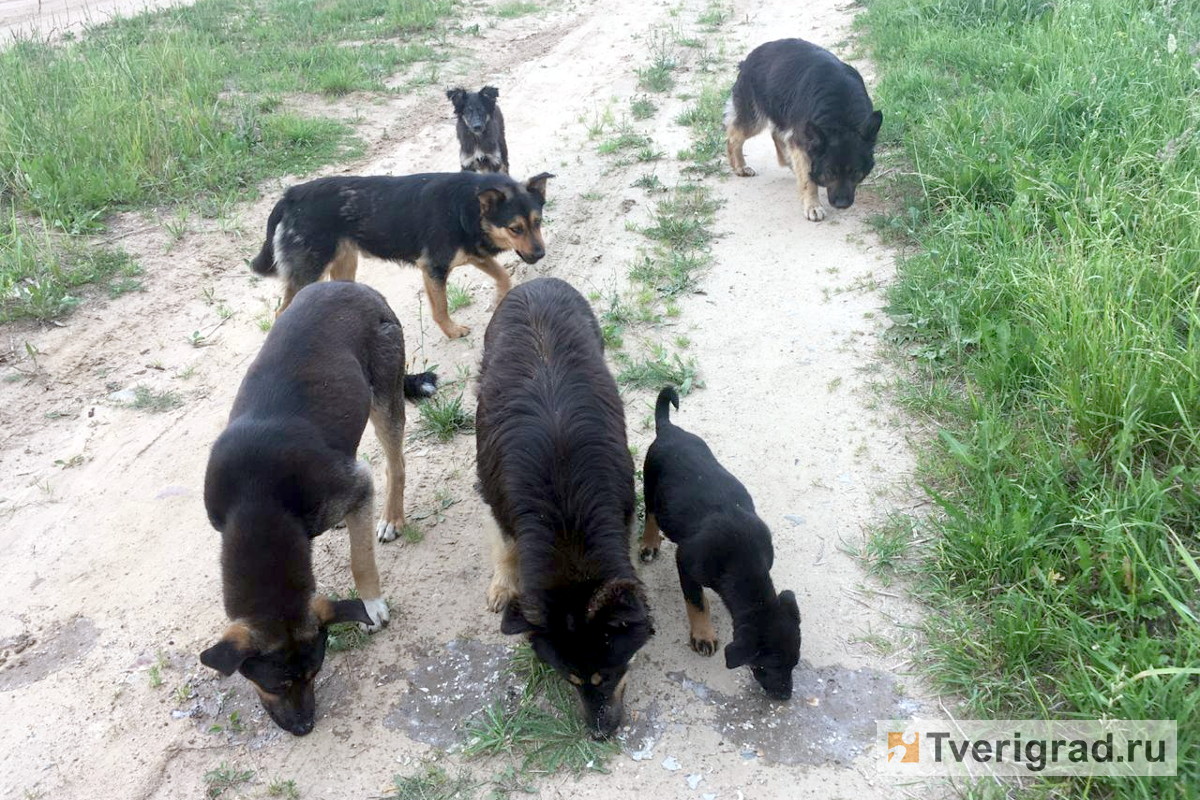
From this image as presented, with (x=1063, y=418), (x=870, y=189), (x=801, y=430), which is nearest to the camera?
(x=1063, y=418)

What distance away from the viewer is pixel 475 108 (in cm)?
848

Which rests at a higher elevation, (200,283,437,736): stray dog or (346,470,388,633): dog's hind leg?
(200,283,437,736): stray dog

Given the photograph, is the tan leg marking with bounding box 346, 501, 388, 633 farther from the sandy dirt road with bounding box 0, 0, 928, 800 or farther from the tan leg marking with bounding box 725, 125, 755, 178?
the tan leg marking with bounding box 725, 125, 755, 178

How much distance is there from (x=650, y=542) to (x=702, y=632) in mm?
706

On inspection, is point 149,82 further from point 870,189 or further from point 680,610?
point 680,610

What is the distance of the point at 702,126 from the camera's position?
9883 mm

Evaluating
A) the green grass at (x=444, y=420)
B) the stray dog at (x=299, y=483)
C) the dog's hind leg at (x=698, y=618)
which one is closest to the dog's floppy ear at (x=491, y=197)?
the green grass at (x=444, y=420)

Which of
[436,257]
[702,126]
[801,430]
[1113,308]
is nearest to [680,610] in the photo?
[801,430]

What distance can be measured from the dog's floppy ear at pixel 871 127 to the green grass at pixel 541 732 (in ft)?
19.5

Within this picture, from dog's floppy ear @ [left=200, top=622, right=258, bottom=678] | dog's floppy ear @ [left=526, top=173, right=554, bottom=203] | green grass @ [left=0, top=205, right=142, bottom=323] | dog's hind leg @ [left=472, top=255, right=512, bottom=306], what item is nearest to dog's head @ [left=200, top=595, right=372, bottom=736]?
dog's floppy ear @ [left=200, top=622, right=258, bottom=678]

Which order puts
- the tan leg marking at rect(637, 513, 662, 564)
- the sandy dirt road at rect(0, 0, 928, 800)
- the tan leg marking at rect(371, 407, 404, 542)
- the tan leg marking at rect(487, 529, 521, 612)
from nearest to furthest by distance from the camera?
the sandy dirt road at rect(0, 0, 928, 800), the tan leg marking at rect(487, 529, 521, 612), the tan leg marking at rect(637, 513, 662, 564), the tan leg marking at rect(371, 407, 404, 542)

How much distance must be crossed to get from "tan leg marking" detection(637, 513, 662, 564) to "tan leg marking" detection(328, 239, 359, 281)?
12.3 feet

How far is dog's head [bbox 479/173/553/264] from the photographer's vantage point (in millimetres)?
6680

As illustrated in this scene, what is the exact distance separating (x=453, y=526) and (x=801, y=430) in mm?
2212
